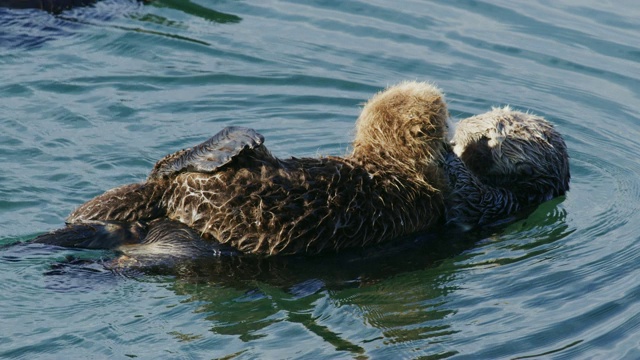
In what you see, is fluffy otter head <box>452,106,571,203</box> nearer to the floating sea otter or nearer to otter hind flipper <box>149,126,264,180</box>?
the floating sea otter

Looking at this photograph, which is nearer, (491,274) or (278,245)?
(278,245)

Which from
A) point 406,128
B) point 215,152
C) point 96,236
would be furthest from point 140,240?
point 406,128

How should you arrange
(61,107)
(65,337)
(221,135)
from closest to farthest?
1. (65,337)
2. (221,135)
3. (61,107)

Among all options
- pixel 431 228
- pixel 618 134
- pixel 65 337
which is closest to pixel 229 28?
pixel 618 134

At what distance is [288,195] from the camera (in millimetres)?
5680

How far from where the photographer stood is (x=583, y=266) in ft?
20.6

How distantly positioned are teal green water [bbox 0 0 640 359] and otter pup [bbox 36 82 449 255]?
0.21 metres

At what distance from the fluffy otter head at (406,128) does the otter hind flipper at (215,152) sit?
790 mm

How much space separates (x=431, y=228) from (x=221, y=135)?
1551 millimetres

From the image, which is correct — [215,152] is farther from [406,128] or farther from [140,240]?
[406,128]

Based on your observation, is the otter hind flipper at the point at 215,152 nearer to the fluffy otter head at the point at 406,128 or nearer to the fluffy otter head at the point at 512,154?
the fluffy otter head at the point at 406,128

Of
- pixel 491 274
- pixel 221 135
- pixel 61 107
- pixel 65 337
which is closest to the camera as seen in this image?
pixel 65 337

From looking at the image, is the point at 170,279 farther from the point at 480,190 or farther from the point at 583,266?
the point at 583,266

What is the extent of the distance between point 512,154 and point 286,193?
2039mm
